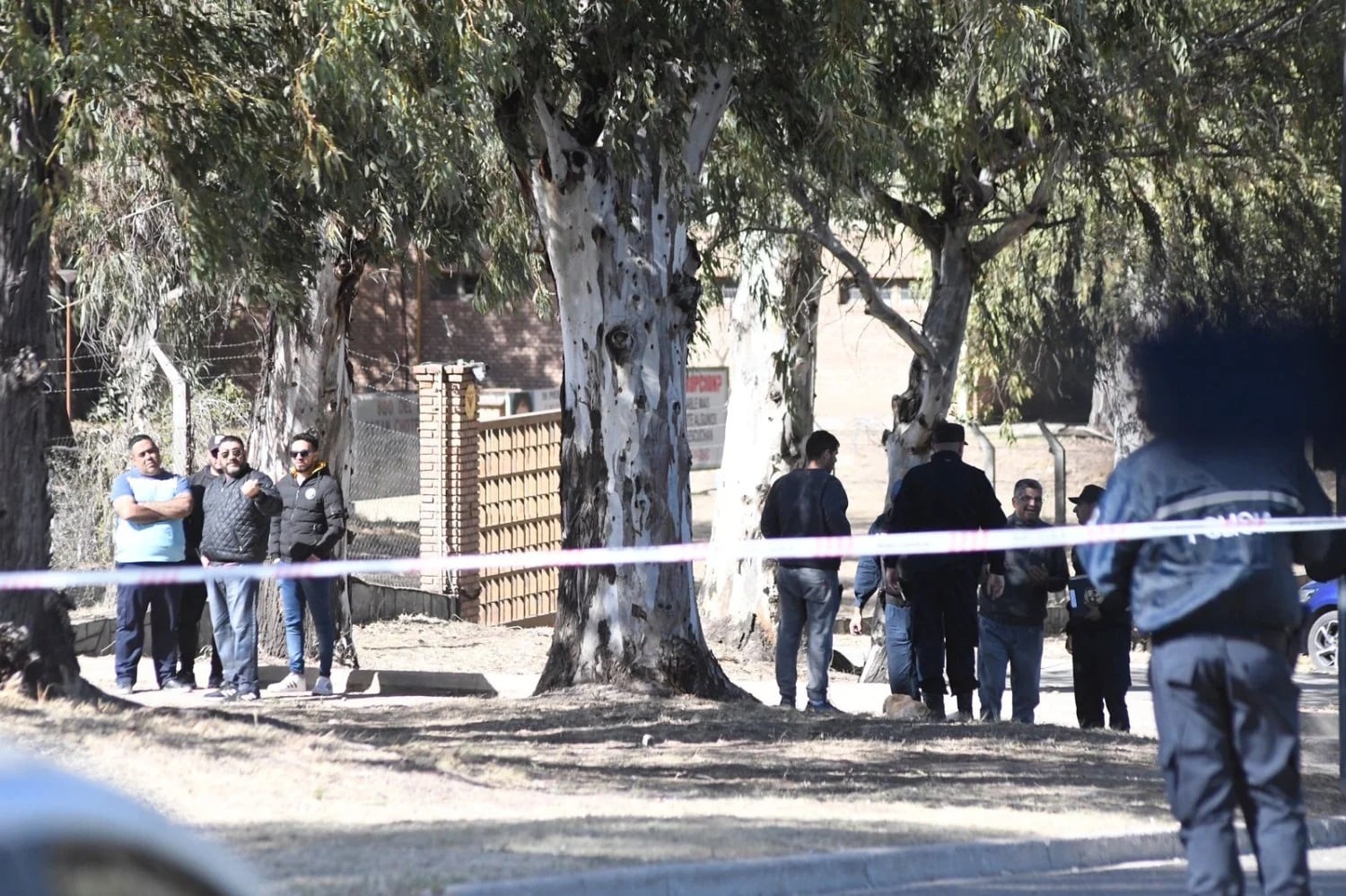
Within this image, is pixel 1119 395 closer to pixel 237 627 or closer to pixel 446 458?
pixel 446 458

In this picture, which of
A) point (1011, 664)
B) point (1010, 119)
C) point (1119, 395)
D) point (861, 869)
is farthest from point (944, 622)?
point (1119, 395)

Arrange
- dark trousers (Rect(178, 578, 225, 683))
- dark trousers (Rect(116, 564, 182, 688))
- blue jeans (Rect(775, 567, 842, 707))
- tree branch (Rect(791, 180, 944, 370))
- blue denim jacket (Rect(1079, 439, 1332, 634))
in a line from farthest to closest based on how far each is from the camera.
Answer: tree branch (Rect(791, 180, 944, 370)) → dark trousers (Rect(178, 578, 225, 683)) → dark trousers (Rect(116, 564, 182, 688)) → blue jeans (Rect(775, 567, 842, 707)) → blue denim jacket (Rect(1079, 439, 1332, 634))

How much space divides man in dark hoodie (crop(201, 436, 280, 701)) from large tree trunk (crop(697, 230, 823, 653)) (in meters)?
7.02

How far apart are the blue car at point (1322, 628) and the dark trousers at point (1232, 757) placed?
12741 millimetres

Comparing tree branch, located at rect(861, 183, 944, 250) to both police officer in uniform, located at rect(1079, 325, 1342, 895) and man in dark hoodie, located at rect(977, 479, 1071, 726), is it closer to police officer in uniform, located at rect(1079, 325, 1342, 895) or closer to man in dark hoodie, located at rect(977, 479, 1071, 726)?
man in dark hoodie, located at rect(977, 479, 1071, 726)

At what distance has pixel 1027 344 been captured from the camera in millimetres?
21875

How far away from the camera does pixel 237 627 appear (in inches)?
483

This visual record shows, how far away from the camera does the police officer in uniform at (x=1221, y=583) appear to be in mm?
5020

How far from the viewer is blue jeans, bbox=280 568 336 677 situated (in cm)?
1277

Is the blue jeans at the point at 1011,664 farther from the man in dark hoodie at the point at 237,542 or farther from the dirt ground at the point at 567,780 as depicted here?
the man in dark hoodie at the point at 237,542

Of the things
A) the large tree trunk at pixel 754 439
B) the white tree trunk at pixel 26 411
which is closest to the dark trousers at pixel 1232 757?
the white tree trunk at pixel 26 411

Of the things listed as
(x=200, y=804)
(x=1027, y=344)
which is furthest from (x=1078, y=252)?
(x=200, y=804)

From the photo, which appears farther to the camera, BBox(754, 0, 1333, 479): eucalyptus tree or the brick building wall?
the brick building wall

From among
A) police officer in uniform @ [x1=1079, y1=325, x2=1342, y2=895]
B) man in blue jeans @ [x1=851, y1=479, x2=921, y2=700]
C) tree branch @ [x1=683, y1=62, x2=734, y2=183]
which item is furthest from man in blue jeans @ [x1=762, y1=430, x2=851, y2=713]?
police officer in uniform @ [x1=1079, y1=325, x2=1342, y2=895]
